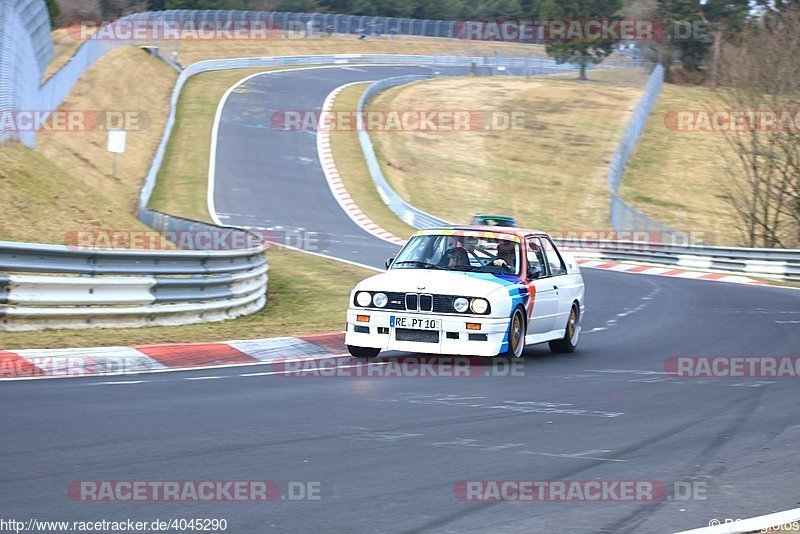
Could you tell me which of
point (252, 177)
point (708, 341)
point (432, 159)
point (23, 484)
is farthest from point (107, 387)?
point (432, 159)

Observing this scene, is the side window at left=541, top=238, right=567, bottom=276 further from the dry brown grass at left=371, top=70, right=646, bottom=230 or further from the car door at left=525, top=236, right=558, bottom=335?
the dry brown grass at left=371, top=70, right=646, bottom=230

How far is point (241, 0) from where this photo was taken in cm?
10225

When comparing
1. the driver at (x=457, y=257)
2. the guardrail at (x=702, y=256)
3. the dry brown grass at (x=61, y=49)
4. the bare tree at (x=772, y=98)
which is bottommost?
the guardrail at (x=702, y=256)

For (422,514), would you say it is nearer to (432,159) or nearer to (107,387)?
(107,387)

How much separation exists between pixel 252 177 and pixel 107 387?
1301 inches

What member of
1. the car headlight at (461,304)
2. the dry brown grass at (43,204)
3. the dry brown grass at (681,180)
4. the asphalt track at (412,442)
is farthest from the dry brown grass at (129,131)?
the dry brown grass at (681,180)

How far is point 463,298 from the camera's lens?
11227 millimetres

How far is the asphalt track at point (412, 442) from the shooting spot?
547cm

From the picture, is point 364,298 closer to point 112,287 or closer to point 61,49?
point 112,287

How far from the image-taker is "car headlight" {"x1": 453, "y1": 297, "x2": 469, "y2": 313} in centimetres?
1120

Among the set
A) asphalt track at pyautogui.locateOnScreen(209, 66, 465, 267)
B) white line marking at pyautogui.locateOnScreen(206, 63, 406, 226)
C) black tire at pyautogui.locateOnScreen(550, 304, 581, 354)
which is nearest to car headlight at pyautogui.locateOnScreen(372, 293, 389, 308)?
black tire at pyautogui.locateOnScreen(550, 304, 581, 354)

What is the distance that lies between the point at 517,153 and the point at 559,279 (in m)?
40.7

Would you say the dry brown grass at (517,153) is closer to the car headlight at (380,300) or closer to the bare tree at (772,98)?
the bare tree at (772,98)

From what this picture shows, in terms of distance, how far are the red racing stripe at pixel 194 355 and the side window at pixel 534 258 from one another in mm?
3346
